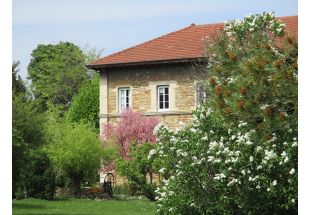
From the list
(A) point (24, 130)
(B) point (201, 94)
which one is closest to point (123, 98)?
(B) point (201, 94)

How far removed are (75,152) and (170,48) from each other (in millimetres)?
8281

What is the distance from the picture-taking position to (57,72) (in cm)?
6031

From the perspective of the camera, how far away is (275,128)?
10.0m

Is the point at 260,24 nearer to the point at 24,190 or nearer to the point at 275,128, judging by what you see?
the point at 275,128

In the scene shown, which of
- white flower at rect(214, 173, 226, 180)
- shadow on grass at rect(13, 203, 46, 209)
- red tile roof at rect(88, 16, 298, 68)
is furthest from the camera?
red tile roof at rect(88, 16, 298, 68)

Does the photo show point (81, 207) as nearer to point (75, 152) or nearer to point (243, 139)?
point (75, 152)

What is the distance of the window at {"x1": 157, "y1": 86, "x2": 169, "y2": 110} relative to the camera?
32562 millimetres

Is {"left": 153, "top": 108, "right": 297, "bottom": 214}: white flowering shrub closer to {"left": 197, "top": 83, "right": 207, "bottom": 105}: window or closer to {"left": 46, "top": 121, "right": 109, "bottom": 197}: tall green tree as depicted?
{"left": 197, "top": 83, "right": 207, "bottom": 105}: window

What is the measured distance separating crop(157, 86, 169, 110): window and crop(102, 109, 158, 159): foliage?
853 millimetres

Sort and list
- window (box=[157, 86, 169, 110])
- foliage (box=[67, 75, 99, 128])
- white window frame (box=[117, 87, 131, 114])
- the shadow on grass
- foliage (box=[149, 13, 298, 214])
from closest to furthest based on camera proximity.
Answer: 1. foliage (box=[149, 13, 298, 214])
2. the shadow on grass
3. window (box=[157, 86, 169, 110])
4. white window frame (box=[117, 87, 131, 114])
5. foliage (box=[67, 75, 99, 128])

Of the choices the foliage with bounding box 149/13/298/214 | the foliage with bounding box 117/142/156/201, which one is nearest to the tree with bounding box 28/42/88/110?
the foliage with bounding box 117/142/156/201

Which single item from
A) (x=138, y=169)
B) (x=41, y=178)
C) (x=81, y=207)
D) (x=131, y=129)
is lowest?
(x=81, y=207)
